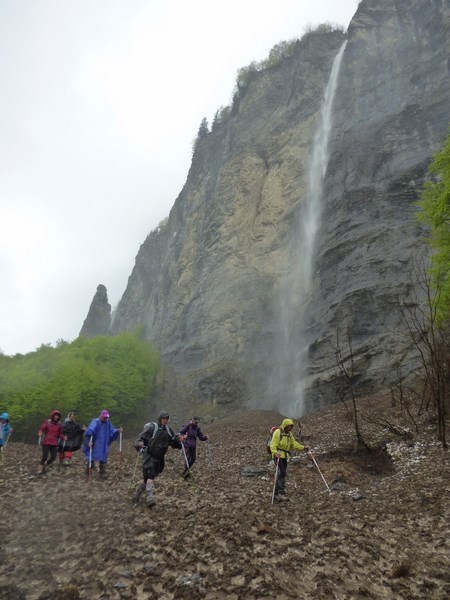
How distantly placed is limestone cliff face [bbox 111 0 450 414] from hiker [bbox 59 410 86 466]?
23.2 m

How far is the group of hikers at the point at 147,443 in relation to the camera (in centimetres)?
962

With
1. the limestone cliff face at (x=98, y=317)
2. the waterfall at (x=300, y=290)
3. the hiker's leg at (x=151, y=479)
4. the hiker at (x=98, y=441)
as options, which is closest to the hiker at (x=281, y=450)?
the hiker's leg at (x=151, y=479)

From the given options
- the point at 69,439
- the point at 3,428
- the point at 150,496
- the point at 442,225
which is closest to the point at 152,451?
the point at 150,496

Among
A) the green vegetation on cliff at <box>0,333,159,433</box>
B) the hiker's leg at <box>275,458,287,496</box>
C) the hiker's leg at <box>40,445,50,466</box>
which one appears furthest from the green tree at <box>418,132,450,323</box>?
the green vegetation on cliff at <box>0,333,159,433</box>

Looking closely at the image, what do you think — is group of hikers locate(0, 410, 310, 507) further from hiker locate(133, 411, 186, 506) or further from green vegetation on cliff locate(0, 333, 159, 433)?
green vegetation on cliff locate(0, 333, 159, 433)

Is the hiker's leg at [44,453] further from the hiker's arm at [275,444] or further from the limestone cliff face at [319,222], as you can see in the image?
the limestone cliff face at [319,222]

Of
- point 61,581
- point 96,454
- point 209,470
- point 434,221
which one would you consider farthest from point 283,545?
point 434,221

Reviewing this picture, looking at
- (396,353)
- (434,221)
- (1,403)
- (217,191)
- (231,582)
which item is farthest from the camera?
(217,191)

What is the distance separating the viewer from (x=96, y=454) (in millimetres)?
13008

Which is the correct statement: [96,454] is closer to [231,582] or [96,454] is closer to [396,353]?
→ [231,582]

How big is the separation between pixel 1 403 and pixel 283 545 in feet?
120

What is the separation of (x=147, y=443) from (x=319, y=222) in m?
41.3

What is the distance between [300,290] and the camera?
47062 millimetres

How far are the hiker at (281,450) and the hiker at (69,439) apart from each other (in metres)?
7.81
